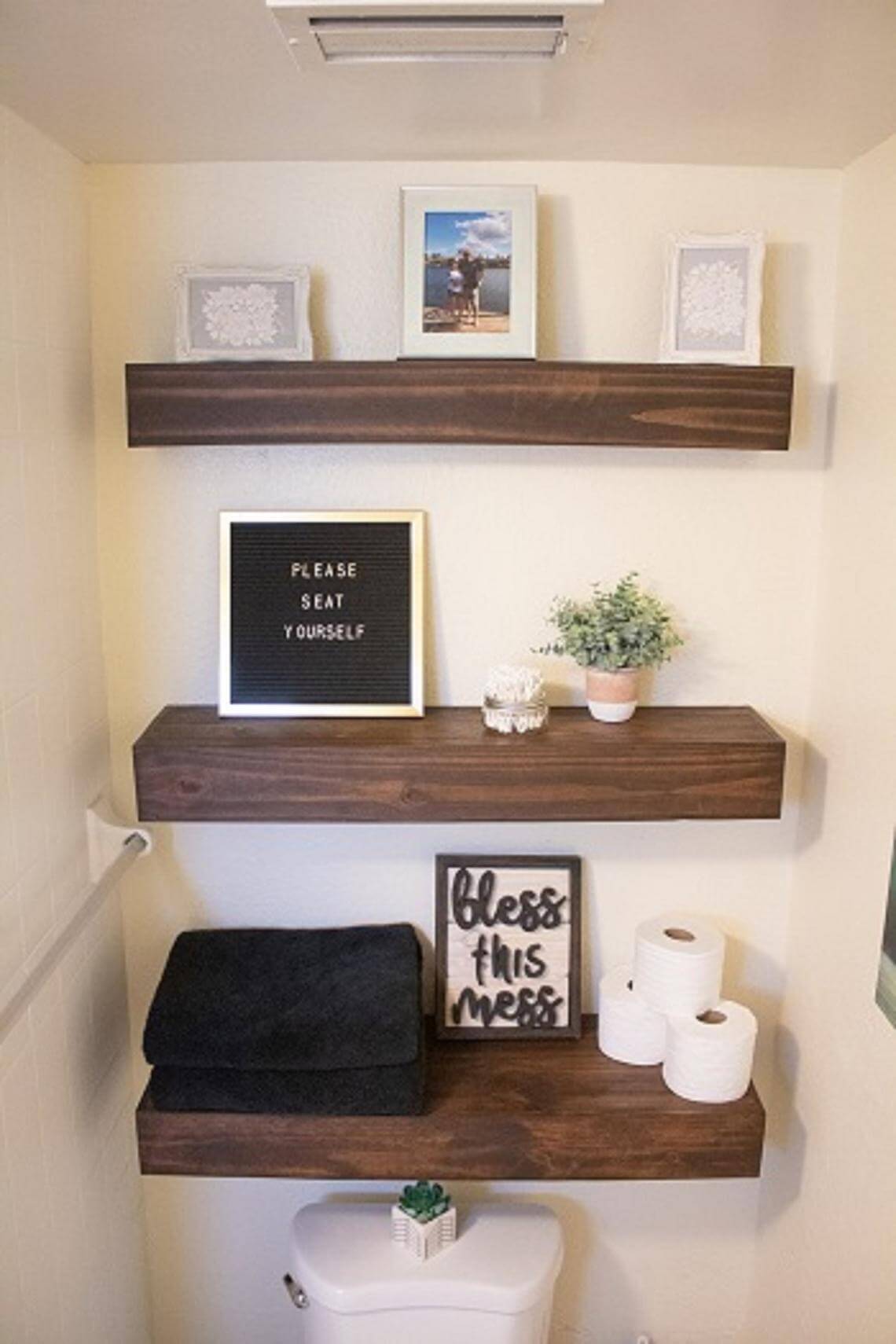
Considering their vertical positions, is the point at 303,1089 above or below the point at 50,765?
below

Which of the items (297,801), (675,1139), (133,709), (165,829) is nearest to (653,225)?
(297,801)

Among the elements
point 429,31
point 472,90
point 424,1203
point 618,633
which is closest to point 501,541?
point 618,633

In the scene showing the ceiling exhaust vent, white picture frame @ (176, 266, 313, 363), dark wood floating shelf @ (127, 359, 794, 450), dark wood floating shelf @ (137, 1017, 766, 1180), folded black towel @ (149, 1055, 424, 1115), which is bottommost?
dark wood floating shelf @ (137, 1017, 766, 1180)

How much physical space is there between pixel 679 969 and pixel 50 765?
3.22 feet

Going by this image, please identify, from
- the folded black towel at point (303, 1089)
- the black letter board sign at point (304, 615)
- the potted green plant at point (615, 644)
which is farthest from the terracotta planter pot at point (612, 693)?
the folded black towel at point (303, 1089)

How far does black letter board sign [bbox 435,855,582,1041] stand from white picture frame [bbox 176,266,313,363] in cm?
85

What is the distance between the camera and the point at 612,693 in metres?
1.55

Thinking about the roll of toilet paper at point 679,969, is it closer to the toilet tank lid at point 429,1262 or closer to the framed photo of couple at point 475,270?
the toilet tank lid at point 429,1262

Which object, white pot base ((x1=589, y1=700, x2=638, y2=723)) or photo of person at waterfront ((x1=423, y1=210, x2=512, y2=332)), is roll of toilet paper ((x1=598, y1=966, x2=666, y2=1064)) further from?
photo of person at waterfront ((x1=423, y1=210, x2=512, y2=332))

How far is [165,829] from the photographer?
1736mm

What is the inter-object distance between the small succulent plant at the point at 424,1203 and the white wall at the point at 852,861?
0.58 metres

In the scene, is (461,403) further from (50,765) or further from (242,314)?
(50,765)

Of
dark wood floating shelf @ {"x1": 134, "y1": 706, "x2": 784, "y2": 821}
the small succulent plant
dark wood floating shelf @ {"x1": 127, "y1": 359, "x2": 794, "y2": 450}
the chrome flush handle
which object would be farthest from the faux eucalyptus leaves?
the chrome flush handle

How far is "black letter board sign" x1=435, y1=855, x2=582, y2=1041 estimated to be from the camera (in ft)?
5.61
